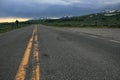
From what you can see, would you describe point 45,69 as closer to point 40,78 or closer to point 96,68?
point 40,78

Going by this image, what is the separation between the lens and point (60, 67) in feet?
17.7

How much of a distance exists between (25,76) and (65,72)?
91cm

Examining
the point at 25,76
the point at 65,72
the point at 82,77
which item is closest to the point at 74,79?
the point at 82,77

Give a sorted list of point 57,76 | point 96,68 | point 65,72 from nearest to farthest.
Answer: point 57,76 < point 65,72 < point 96,68

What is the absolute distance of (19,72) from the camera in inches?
196

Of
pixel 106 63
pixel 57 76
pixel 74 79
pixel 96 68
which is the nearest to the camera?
pixel 74 79

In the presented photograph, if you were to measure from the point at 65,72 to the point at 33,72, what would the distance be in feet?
2.48

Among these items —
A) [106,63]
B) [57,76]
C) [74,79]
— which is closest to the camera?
[74,79]

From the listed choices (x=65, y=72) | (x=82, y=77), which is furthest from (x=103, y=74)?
(x=65, y=72)

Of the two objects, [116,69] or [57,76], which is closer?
[57,76]

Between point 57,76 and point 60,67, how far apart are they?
0.91 meters

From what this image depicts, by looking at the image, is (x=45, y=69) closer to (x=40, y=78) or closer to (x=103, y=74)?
(x=40, y=78)

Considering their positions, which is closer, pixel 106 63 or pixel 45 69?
pixel 45 69

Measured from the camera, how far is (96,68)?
518 cm
